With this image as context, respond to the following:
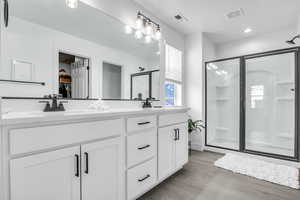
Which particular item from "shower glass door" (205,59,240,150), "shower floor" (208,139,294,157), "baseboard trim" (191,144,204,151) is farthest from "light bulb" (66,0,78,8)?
"shower floor" (208,139,294,157)

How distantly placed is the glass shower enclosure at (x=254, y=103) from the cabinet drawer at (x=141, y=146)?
208 cm

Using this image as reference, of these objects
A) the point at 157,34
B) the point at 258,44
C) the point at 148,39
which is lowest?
the point at 148,39

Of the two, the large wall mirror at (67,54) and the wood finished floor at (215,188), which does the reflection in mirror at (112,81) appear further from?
the wood finished floor at (215,188)

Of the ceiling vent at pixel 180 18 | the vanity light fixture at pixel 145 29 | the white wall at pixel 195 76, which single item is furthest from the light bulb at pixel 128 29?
the white wall at pixel 195 76

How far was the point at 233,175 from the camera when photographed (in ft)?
6.95

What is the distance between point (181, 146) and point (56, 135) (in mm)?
1578

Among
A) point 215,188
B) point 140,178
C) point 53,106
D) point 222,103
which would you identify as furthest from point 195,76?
point 53,106

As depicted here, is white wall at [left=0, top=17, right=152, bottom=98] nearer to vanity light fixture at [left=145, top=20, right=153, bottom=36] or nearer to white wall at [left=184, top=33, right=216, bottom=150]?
vanity light fixture at [left=145, top=20, right=153, bottom=36]

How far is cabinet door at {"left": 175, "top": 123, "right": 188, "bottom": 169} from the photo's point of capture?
6.63ft

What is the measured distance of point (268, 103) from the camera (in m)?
3.16

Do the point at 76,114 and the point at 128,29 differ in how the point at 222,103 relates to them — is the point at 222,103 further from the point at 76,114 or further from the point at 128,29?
the point at 76,114

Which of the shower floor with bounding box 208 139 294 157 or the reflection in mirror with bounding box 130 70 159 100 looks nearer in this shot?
the reflection in mirror with bounding box 130 70 159 100

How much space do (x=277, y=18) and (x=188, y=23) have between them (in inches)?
60.0

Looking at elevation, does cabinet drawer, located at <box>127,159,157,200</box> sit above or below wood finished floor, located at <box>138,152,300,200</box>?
above
